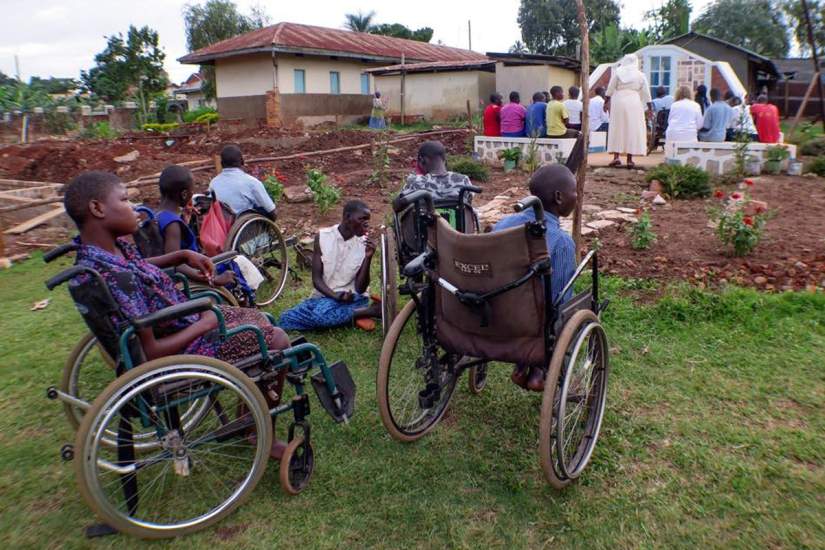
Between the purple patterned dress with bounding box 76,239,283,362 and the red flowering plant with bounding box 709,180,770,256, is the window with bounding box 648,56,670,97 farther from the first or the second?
the purple patterned dress with bounding box 76,239,283,362

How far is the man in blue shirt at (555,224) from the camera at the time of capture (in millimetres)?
2955

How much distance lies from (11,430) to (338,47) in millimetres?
22469

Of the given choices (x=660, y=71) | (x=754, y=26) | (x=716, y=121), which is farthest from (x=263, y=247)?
(x=754, y=26)

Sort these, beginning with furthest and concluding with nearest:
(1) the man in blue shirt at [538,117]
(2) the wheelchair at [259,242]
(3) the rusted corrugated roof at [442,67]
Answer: (3) the rusted corrugated roof at [442,67]
(1) the man in blue shirt at [538,117]
(2) the wheelchair at [259,242]

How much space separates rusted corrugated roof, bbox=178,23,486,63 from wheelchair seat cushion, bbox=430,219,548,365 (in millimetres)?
20045

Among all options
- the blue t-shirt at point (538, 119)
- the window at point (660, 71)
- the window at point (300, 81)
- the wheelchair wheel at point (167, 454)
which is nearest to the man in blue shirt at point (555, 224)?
the wheelchair wheel at point (167, 454)

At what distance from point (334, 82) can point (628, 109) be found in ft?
52.2

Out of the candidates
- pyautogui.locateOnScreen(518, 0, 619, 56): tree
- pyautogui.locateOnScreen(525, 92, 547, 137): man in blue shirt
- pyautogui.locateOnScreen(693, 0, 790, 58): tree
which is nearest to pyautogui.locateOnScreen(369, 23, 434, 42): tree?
pyautogui.locateOnScreen(518, 0, 619, 56): tree

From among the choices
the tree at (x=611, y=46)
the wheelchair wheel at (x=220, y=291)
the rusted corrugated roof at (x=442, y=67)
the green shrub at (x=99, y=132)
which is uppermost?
the tree at (x=611, y=46)

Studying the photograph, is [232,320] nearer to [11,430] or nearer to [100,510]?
[100,510]

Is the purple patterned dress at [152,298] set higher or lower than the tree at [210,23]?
lower

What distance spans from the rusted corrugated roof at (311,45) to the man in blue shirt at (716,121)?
14548 mm

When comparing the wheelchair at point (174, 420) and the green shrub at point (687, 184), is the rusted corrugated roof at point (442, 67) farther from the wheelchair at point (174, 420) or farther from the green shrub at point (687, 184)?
the wheelchair at point (174, 420)

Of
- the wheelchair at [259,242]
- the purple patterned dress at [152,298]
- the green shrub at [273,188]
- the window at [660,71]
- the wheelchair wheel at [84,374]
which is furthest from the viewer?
the window at [660,71]
